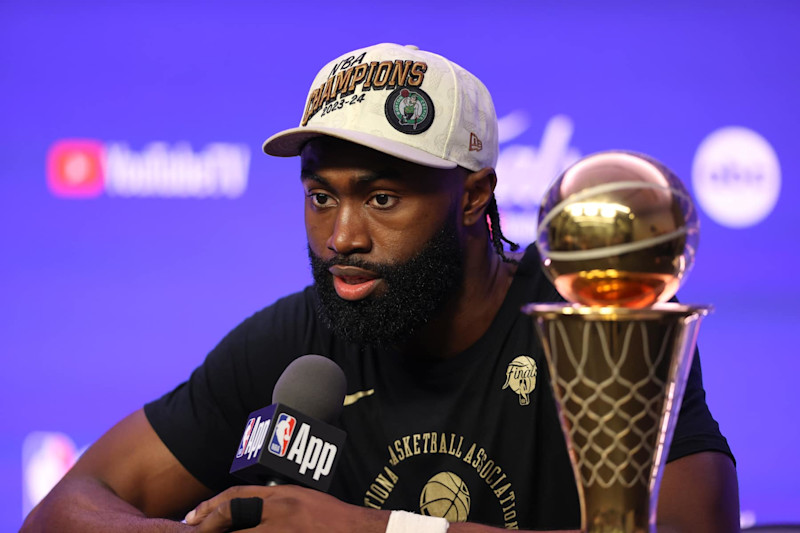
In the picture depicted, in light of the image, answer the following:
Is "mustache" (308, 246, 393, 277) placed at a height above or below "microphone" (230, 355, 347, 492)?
above

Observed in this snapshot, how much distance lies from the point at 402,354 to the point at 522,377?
24cm

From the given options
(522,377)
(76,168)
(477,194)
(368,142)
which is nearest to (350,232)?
(368,142)

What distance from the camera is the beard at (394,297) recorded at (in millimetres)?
1506

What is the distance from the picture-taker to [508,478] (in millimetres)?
1534

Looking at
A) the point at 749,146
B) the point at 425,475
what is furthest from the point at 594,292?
the point at 749,146

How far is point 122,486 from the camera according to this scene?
5.33ft

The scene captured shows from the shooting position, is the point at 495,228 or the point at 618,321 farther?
the point at 495,228

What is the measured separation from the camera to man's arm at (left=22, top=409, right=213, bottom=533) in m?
1.53

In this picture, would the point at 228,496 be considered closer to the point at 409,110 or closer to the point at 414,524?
the point at 414,524

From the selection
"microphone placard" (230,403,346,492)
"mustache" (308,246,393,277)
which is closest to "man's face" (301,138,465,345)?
"mustache" (308,246,393,277)

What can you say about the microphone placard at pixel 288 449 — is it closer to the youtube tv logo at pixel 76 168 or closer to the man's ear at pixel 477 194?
the man's ear at pixel 477 194

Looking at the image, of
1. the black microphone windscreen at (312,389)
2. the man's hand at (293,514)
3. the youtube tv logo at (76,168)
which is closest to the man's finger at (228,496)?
the man's hand at (293,514)

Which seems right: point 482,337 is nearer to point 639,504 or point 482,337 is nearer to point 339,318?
point 339,318

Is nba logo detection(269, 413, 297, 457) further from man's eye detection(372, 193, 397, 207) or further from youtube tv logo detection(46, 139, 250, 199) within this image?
youtube tv logo detection(46, 139, 250, 199)
